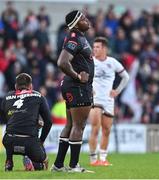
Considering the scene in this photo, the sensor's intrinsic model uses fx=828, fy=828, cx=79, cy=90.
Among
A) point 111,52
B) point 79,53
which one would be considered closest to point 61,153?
point 79,53

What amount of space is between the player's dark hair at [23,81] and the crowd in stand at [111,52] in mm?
11116

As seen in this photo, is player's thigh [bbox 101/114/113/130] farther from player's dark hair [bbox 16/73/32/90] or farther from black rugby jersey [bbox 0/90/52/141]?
player's dark hair [bbox 16/73/32/90]

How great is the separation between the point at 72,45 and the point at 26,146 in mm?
1748

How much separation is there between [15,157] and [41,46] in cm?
888

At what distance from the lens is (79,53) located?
12.8 meters

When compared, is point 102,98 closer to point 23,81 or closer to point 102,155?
point 102,155

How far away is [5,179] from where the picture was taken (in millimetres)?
11461

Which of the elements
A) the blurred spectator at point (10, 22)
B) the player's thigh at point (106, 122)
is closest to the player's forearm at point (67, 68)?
the player's thigh at point (106, 122)

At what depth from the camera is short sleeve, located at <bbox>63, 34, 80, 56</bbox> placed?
12.6 meters

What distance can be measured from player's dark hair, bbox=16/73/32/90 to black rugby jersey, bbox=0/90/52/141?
84 millimetres

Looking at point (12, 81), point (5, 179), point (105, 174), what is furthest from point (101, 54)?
point (12, 81)

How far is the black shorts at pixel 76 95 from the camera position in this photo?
12.7 meters

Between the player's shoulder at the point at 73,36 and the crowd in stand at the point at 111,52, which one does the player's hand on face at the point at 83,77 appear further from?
the crowd in stand at the point at 111,52

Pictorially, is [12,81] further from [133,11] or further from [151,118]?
[133,11]
